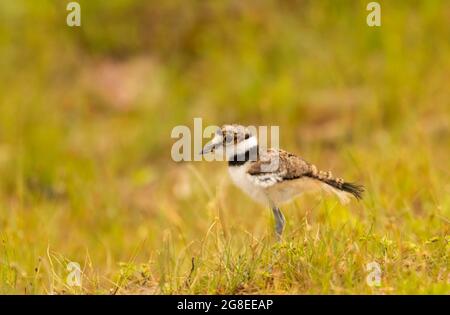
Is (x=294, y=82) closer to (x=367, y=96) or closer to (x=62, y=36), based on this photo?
(x=367, y=96)

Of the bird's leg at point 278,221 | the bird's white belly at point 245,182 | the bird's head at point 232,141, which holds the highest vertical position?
the bird's head at point 232,141

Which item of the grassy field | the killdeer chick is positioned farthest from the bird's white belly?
the grassy field

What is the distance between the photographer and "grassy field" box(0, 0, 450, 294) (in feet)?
15.2

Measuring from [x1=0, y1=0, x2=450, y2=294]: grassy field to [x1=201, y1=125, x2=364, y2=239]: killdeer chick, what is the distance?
0.79 feet

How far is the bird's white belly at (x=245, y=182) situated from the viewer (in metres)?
4.77

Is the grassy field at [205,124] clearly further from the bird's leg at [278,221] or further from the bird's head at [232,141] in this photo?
the bird's head at [232,141]

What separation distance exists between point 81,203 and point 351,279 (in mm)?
4186

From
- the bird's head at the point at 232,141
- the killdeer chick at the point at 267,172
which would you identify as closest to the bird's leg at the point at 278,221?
the killdeer chick at the point at 267,172

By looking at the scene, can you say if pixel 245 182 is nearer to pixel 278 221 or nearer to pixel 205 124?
pixel 278 221

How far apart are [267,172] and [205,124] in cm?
501

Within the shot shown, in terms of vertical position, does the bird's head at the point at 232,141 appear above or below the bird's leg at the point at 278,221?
above

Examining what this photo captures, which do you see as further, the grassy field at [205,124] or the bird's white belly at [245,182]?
the bird's white belly at [245,182]

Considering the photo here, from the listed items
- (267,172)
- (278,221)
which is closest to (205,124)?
(278,221)

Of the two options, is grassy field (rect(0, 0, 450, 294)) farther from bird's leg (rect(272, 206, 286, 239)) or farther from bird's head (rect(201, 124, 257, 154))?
bird's head (rect(201, 124, 257, 154))
